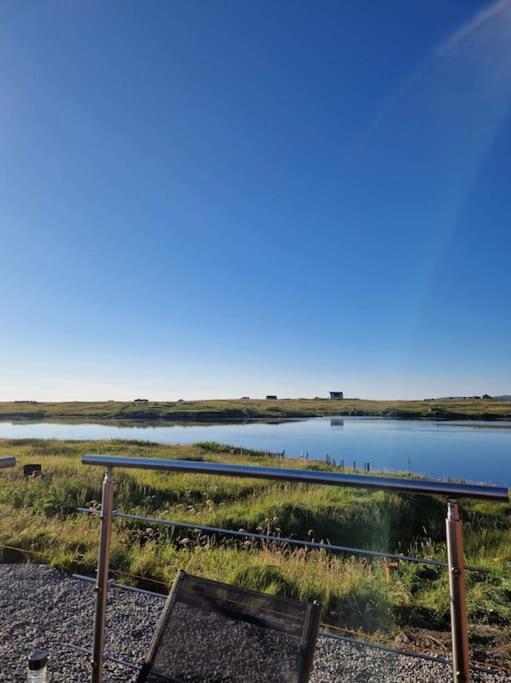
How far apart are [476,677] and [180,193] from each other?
7811 millimetres

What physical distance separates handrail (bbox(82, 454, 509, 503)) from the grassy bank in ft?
6.68

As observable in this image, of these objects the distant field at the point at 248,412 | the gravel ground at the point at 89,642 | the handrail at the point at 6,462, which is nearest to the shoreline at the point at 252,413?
the distant field at the point at 248,412

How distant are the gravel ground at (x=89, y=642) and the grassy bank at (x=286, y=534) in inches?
14.1

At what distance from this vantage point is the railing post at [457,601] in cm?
120

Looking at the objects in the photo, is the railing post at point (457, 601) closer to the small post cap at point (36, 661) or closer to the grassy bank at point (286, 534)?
the small post cap at point (36, 661)

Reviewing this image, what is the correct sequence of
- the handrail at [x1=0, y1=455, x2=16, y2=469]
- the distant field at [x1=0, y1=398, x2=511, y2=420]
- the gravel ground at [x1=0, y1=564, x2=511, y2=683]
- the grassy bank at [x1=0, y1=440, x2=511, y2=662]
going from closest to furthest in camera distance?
1. the handrail at [x1=0, y1=455, x2=16, y2=469]
2. the gravel ground at [x1=0, y1=564, x2=511, y2=683]
3. the grassy bank at [x1=0, y1=440, x2=511, y2=662]
4. the distant field at [x1=0, y1=398, x2=511, y2=420]

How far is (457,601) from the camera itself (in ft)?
3.95

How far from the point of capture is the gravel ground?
7.48 ft

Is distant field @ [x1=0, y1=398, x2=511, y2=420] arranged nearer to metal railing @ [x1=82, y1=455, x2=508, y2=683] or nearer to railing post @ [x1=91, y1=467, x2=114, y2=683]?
railing post @ [x1=91, y1=467, x2=114, y2=683]

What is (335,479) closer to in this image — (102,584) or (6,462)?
(102,584)

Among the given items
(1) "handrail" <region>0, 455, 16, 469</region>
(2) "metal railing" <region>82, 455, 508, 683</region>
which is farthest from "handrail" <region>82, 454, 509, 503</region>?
(1) "handrail" <region>0, 455, 16, 469</region>

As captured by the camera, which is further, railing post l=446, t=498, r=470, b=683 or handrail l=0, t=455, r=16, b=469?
handrail l=0, t=455, r=16, b=469

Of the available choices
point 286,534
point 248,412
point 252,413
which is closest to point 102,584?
point 286,534

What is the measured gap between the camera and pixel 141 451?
17766mm
